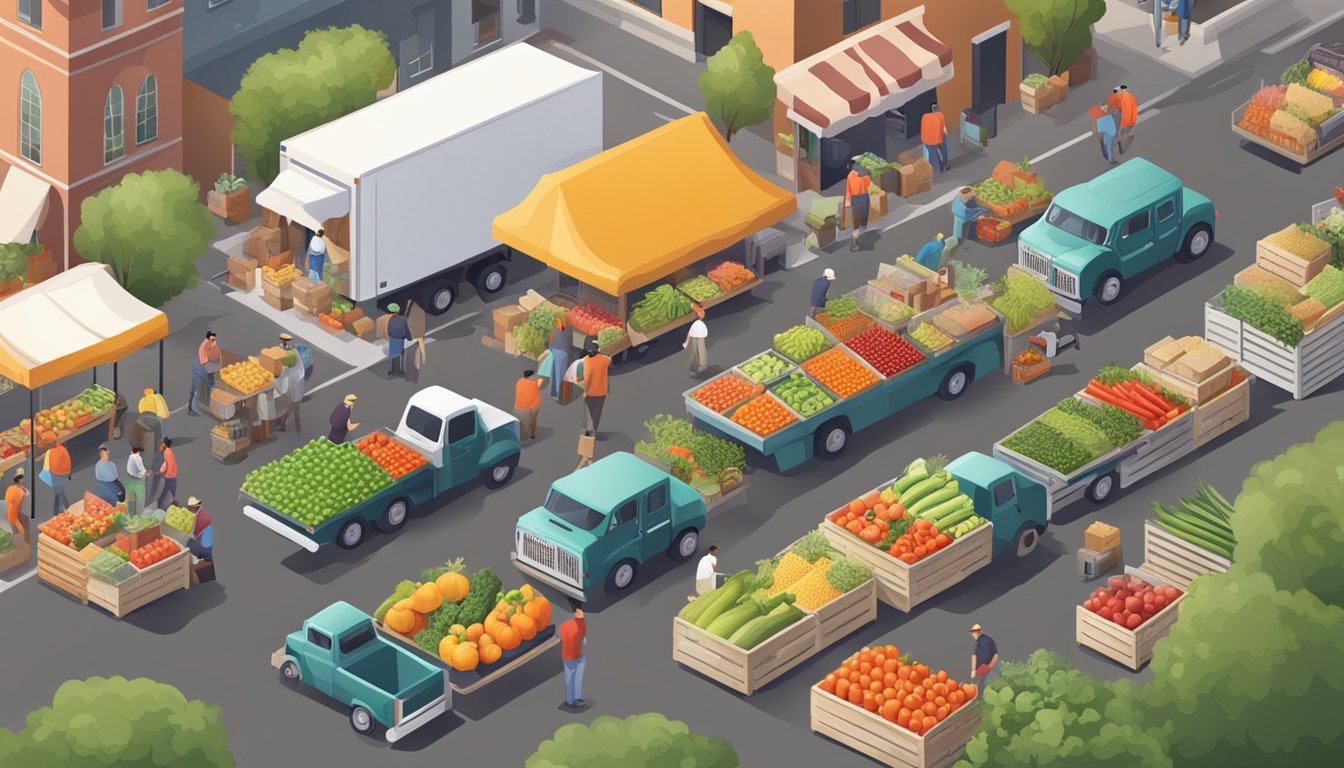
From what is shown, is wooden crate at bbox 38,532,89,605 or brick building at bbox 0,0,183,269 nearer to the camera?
wooden crate at bbox 38,532,89,605

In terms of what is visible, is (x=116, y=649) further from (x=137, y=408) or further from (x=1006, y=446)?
(x=1006, y=446)

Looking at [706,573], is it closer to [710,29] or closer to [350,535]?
[350,535]

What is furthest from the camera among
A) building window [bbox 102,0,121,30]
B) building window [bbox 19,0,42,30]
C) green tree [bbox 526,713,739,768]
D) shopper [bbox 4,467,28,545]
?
building window [bbox 102,0,121,30]

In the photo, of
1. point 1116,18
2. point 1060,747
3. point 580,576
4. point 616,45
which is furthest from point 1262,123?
point 1060,747

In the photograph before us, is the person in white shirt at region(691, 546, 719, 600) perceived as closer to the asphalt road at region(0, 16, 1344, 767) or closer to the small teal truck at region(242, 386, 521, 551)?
the asphalt road at region(0, 16, 1344, 767)

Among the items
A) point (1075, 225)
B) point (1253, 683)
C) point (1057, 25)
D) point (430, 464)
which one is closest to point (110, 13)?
point (430, 464)

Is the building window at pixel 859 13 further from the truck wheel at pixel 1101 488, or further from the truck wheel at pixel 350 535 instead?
the truck wheel at pixel 350 535

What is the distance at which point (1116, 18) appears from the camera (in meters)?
70.0

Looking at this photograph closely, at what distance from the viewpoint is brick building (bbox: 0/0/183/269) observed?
5894 cm

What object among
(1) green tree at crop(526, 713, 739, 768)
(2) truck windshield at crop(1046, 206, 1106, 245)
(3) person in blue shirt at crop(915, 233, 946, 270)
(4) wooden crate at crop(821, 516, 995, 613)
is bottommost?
(4) wooden crate at crop(821, 516, 995, 613)

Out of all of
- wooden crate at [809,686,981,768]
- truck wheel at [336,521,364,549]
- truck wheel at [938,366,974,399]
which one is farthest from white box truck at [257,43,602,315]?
wooden crate at [809,686,981,768]

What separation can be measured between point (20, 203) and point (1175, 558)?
2194 cm

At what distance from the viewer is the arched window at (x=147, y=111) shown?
6034 cm

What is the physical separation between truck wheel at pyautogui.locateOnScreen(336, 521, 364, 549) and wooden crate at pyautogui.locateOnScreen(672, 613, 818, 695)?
5806 mm
